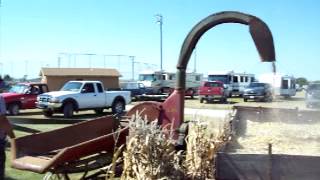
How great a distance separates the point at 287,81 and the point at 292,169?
5298 cm

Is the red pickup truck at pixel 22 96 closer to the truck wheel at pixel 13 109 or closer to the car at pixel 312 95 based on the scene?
the truck wheel at pixel 13 109

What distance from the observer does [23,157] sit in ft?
19.7

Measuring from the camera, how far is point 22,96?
27.9 m

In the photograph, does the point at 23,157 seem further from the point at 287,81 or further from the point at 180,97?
the point at 287,81

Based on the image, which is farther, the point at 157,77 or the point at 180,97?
the point at 157,77

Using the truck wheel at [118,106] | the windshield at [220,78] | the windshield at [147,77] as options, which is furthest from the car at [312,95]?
the windshield at [147,77]

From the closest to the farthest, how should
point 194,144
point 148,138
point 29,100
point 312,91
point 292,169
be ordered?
point 292,169 → point 148,138 → point 194,144 → point 29,100 → point 312,91

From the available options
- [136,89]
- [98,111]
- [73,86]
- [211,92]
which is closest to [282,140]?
[73,86]

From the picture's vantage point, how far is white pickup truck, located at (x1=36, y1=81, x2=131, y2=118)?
1024 inches

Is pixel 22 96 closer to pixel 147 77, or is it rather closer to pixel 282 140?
pixel 282 140

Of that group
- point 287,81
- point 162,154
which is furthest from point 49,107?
point 287,81

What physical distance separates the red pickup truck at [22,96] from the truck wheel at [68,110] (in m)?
2.77

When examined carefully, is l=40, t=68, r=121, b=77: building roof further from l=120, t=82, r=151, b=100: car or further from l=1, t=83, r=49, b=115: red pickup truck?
l=1, t=83, r=49, b=115: red pickup truck

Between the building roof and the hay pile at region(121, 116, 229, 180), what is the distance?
47338 millimetres
